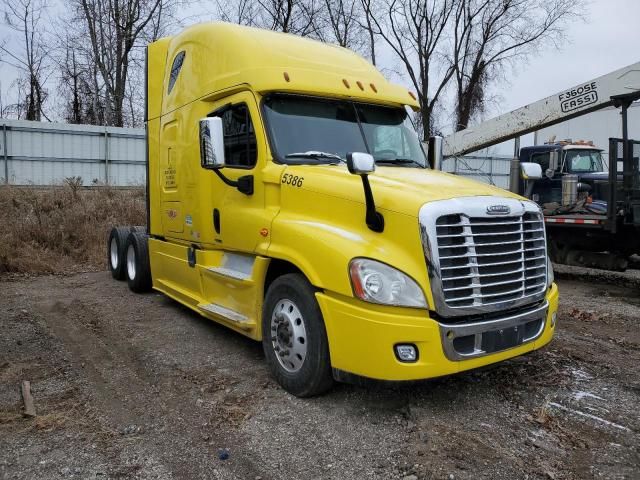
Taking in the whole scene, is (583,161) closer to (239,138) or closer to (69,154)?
(239,138)

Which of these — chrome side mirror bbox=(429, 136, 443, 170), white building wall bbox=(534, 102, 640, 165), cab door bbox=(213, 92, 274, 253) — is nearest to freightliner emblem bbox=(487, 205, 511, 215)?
cab door bbox=(213, 92, 274, 253)

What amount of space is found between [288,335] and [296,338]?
0.33ft

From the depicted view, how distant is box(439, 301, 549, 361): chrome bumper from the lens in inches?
148

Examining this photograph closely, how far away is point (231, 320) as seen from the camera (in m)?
5.23

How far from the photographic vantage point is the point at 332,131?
5.18m

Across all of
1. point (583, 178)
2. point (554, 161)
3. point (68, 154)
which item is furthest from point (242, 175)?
point (68, 154)

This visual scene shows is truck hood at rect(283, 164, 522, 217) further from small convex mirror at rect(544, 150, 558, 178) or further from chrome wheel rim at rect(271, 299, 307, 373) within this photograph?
small convex mirror at rect(544, 150, 558, 178)

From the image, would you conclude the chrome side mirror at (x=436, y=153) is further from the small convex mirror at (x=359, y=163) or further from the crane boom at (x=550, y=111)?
the crane boom at (x=550, y=111)

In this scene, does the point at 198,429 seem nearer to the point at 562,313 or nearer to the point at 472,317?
the point at 472,317

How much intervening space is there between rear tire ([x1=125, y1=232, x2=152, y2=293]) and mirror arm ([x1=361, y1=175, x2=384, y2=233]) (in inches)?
206

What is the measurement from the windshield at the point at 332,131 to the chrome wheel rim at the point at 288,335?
4.29 ft

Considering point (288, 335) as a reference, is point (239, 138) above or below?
above

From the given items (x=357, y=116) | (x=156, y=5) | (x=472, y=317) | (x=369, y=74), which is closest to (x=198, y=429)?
(x=472, y=317)

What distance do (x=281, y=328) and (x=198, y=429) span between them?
3.35 ft
